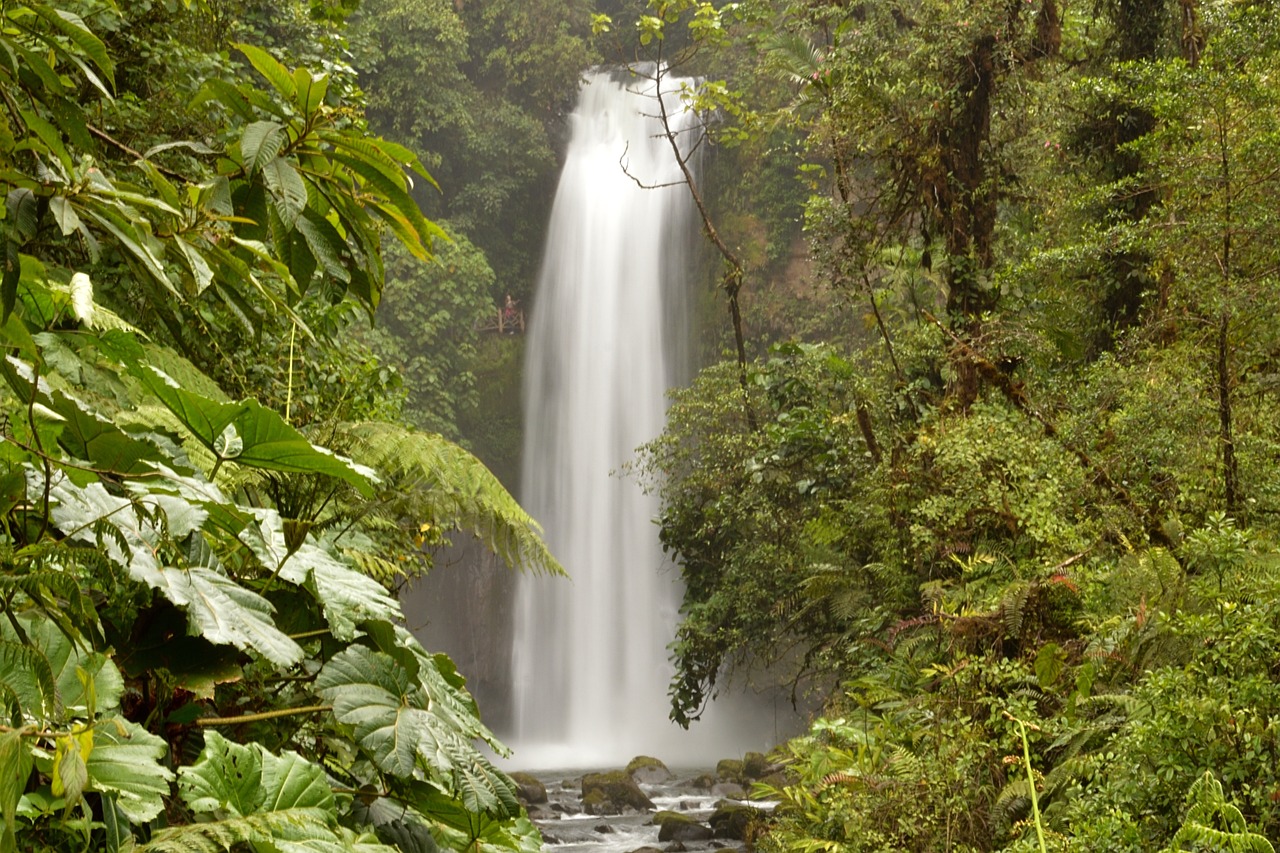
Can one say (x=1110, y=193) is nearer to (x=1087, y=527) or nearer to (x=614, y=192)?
(x=1087, y=527)

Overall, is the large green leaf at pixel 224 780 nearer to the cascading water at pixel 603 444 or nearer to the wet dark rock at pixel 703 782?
the wet dark rock at pixel 703 782

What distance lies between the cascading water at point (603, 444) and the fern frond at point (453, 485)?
14.3 meters

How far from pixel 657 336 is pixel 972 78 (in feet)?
41.8

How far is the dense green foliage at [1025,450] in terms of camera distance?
12.2 feet

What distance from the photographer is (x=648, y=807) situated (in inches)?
507

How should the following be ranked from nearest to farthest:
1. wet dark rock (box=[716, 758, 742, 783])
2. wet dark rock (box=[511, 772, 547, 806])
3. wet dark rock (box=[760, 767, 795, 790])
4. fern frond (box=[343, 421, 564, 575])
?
fern frond (box=[343, 421, 564, 575]) < wet dark rock (box=[760, 767, 795, 790]) < wet dark rock (box=[511, 772, 547, 806]) < wet dark rock (box=[716, 758, 742, 783])

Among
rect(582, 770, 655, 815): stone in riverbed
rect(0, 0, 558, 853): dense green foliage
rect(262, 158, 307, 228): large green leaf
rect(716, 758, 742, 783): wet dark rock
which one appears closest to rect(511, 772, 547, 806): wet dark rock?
rect(582, 770, 655, 815): stone in riverbed

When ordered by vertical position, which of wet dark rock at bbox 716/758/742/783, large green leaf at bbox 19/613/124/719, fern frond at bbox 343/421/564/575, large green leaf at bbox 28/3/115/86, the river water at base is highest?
large green leaf at bbox 28/3/115/86

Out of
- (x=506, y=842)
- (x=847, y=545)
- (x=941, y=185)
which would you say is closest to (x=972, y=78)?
(x=941, y=185)

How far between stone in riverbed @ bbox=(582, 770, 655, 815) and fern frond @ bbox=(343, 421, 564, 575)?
943 centimetres

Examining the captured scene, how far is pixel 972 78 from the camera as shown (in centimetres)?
779

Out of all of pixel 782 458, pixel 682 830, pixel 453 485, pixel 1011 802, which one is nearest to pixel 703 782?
pixel 682 830

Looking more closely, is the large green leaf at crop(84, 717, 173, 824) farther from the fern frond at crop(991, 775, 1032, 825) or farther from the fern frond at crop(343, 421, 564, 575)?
the fern frond at crop(991, 775, 1032, 825)

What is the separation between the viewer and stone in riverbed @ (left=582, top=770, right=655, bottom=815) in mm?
12797
